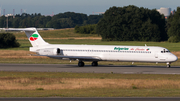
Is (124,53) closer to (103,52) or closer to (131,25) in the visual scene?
(103,52)

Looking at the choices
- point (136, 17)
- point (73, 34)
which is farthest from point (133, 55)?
point (73, 34)

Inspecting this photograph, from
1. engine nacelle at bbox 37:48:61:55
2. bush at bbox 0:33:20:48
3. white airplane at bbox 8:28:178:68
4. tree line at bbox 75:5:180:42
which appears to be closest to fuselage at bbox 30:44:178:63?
white airplane at bbox 8:28:178:68

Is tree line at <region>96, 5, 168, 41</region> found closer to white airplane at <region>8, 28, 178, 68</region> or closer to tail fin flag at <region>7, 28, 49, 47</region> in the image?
tail fin flag at <region>7, 28, 49, 47</region>

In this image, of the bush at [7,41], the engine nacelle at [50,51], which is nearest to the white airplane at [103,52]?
the engine nacelle at [50,51]

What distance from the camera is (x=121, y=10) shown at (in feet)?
465

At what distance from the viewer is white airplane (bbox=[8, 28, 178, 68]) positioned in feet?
128

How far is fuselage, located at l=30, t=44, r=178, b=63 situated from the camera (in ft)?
128

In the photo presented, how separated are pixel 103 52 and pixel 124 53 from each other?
3.12 metres

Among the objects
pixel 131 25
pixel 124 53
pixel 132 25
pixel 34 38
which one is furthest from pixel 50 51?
pixel 131 25

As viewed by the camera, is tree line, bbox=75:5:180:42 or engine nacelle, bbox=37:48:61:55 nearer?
engine nacelle, bbox=37:48:61:55

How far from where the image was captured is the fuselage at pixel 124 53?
39.0 m

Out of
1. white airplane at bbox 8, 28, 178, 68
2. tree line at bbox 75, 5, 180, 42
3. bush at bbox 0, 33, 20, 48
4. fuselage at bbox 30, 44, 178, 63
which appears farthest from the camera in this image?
tree line at bbox 75, 5, 180, 42

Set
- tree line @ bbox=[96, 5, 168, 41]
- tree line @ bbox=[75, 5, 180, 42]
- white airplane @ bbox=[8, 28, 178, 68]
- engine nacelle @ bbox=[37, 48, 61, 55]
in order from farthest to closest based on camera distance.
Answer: tree line @ bbox=[96, 5, 168, 41] < tree line @ bbox=[75, 5, 180, 42] < engine nacelle @ bbox=[37, 48, 61, 55] < white airplane @ bbox=[8, 28, 178, 68]

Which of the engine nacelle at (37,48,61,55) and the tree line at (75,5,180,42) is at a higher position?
the tree line at (75,5,180,42)
